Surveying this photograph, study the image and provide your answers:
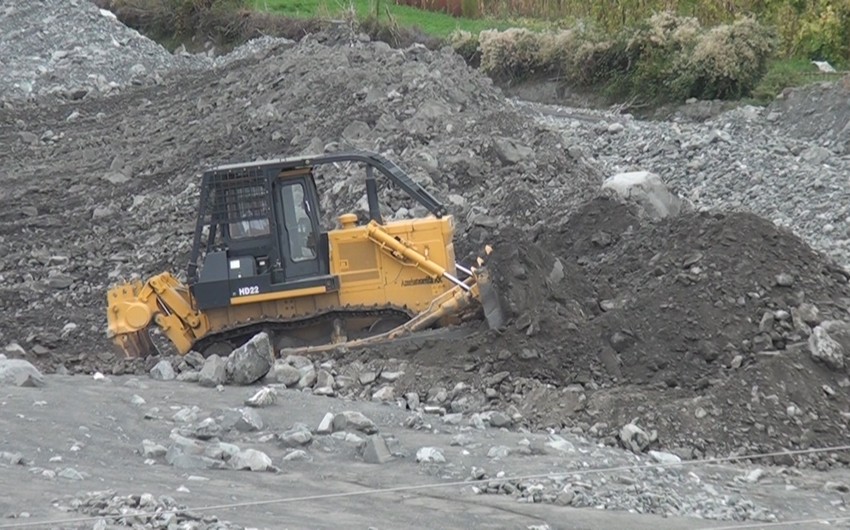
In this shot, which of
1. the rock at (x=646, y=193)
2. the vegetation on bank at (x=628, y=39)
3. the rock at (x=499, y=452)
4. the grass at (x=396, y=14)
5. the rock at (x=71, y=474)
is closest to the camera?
the rock at (x=71, y=474)

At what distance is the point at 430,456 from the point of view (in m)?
11.0

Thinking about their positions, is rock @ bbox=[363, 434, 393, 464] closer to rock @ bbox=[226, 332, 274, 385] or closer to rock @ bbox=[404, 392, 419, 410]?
rock @ bbox=[404, 392, 419, 410]

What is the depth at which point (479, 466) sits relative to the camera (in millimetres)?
10922

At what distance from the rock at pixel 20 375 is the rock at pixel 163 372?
3.40ft

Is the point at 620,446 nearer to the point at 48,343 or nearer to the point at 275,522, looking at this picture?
the point at 275,522

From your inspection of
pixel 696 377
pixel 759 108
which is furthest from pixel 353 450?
pixel 759 108

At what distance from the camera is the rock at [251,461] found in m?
10.6

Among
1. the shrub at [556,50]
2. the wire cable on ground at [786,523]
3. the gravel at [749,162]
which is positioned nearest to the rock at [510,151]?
the gravel at [749,162]

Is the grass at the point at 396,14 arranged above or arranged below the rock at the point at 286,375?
above

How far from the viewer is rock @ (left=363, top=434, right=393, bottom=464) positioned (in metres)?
11.1

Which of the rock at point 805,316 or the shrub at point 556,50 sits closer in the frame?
the rock at point 805,316

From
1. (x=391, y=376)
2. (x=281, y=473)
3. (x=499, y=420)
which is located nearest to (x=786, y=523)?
(x=499, y=420)

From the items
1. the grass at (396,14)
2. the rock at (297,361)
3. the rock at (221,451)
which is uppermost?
the grass at (396,14)

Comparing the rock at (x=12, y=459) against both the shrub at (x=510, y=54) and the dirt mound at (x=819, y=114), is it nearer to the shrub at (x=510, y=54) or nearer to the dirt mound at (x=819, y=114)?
the dirt mound at (x=819, y=114)
